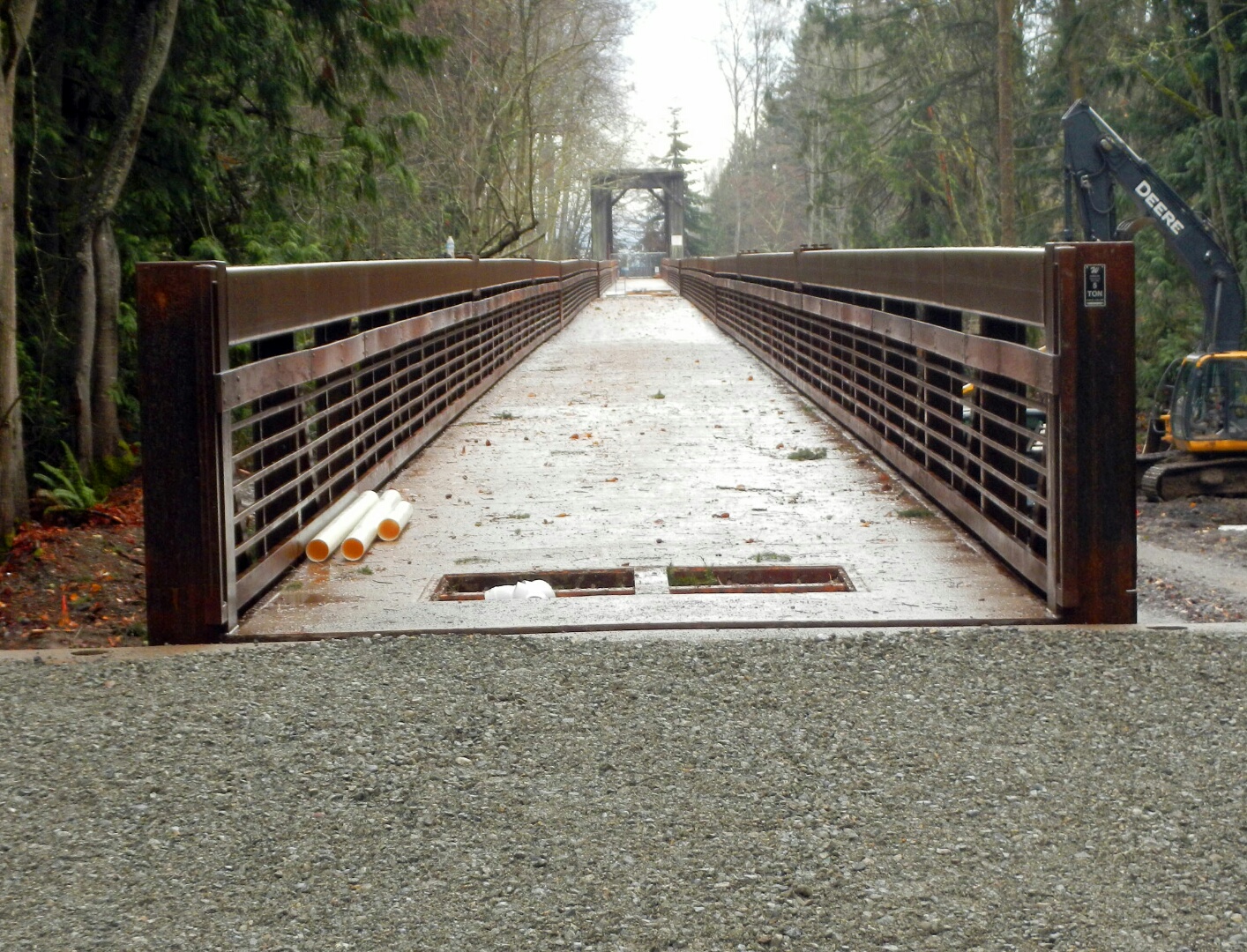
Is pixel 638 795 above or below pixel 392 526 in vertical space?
below

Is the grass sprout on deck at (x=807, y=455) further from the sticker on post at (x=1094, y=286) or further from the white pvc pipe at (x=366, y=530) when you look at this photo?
the sticker on post at (x=1094, y=286)

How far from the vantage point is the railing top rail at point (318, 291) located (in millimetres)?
6270

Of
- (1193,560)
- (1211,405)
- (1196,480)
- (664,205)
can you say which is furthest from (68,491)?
(664,205)

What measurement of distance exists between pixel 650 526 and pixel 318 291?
2.08m

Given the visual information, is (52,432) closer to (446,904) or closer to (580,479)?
(580,479)

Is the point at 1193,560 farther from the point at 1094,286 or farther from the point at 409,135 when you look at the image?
the point at 409,135

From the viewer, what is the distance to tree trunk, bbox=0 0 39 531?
903cm

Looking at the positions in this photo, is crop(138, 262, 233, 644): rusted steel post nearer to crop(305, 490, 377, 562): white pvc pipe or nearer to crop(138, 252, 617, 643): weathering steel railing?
crop(138, 252, 617, 643): weathering steel railing

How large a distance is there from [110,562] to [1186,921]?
6.85 metres

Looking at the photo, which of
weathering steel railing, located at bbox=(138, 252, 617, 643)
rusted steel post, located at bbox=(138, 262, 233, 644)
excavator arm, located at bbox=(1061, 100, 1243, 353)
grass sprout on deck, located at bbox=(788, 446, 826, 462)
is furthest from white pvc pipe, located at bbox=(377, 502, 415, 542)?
excavator arm, located at bbox=(1061, 100, 1243, 353)

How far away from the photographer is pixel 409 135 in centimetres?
1664

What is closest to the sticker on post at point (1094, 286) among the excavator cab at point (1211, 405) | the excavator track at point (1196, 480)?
the excavator track at point (1196, 480)

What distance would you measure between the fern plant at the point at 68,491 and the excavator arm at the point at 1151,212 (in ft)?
30.2

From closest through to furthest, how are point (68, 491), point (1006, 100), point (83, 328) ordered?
point (68, 491)
point (83, 328)
point (1006, 100)
